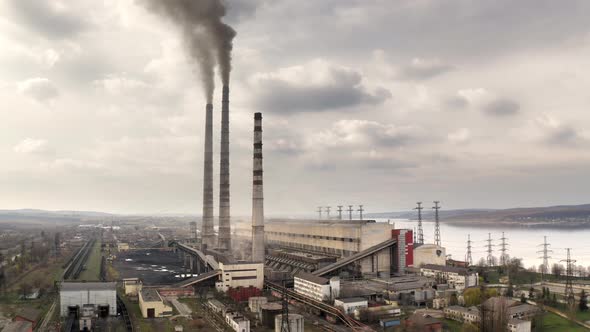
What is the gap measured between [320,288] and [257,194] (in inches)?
296

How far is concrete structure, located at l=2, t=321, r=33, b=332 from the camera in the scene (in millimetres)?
14352

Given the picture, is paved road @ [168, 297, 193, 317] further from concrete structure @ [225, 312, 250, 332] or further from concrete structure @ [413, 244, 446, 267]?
concrete structure @ [413, 244, 446, 267]

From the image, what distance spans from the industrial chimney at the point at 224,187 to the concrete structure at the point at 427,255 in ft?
36.8

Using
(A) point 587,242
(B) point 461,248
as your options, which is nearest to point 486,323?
(B) point 461,248

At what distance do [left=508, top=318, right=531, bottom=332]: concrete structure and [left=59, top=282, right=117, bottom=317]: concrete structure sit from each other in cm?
1392

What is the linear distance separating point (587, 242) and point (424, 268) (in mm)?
42849

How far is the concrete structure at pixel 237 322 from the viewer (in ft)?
48.5

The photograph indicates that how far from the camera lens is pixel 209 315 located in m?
17.5

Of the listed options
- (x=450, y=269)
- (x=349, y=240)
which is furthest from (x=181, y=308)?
(x=450, y=269)

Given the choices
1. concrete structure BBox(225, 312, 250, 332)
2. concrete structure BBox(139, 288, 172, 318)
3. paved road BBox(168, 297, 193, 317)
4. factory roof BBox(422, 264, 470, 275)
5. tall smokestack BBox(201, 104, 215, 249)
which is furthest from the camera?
tall smokestack BBox(201, 104, 215, 249)

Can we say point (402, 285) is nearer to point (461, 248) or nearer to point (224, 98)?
point (224, 98)

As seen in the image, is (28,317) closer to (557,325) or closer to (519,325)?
(519,325)

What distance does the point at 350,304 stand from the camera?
1692 cm

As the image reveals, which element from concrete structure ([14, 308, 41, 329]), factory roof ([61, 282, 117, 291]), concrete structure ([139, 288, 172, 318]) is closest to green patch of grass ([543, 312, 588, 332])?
concrete structure ([139, 288, 172, 318])
